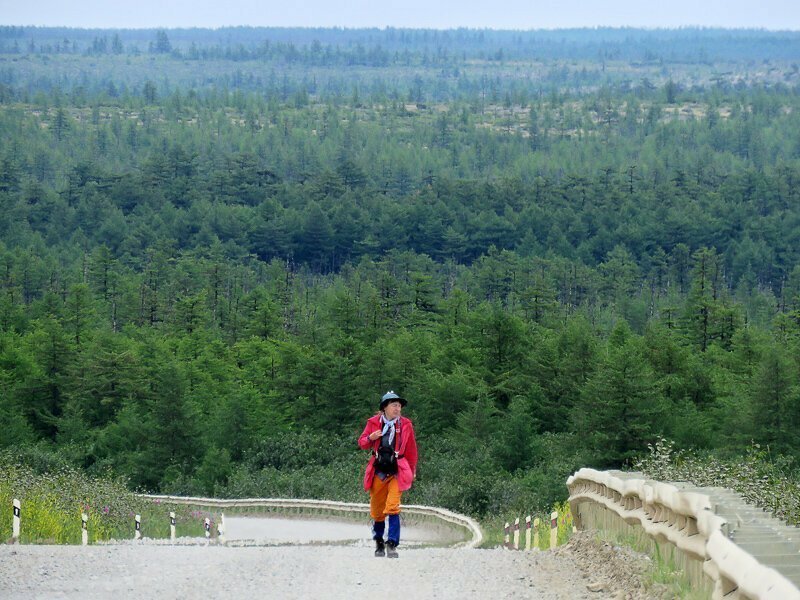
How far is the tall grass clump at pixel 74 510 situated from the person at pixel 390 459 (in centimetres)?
467

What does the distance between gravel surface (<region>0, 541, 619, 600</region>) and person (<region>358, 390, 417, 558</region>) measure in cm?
119

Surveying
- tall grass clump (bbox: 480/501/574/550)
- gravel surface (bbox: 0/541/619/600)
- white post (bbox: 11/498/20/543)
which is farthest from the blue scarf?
white post (bbox: 11/498/20/543)

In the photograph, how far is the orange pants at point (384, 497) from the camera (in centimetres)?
1430

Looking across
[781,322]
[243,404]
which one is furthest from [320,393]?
[781,322]

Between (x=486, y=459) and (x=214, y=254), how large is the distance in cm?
11444

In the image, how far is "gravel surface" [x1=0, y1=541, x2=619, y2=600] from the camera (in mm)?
10477

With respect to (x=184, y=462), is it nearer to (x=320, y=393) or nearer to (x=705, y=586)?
(x=320, y=393)

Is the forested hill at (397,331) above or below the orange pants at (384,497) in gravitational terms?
below

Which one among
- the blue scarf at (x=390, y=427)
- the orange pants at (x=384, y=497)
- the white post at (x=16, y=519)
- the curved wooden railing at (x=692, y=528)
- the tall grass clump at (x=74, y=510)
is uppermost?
the curved wooden railing at (x=692, y=528)

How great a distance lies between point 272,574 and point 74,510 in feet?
43.5

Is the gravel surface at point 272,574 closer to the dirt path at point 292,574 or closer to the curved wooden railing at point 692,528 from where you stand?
the dirt path at point 292,574

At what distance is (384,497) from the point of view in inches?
570

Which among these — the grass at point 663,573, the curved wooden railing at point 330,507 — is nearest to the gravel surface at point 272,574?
the grass at point 663,573

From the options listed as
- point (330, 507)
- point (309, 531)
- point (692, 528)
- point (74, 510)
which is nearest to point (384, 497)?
point (692, 528)
